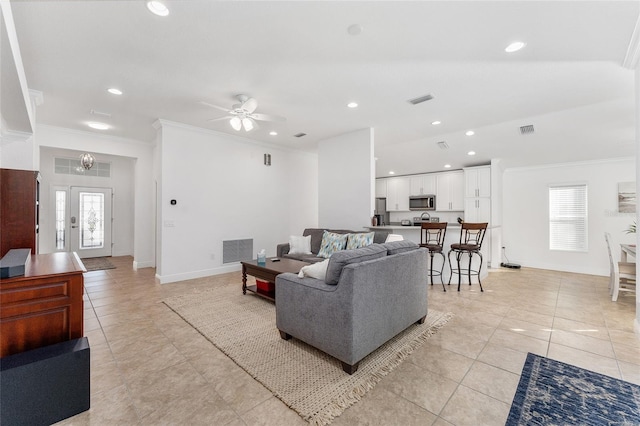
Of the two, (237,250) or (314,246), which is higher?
(314,246)

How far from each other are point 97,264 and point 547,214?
10967 mm

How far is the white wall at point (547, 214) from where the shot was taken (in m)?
5.41

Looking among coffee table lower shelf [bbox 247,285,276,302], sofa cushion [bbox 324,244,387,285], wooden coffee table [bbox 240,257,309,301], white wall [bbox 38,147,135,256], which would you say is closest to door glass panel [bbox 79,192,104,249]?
white wall [bbox 38,147,135,256]

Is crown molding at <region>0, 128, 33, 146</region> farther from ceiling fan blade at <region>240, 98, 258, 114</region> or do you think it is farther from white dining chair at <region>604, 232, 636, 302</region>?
white dining chair at <region>604, 232, 636, 302</region>

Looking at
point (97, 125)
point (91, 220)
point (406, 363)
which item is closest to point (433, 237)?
point (406, 363)

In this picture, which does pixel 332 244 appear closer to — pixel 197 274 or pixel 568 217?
pixel 197 274

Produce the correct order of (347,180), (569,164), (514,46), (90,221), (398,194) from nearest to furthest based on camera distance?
(514,46) < (347,180) < (569,164) < (90,221) < (398,194)

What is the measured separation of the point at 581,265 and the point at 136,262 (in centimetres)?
1003

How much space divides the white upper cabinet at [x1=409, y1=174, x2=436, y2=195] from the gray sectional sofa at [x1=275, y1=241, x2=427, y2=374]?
5.30 meters

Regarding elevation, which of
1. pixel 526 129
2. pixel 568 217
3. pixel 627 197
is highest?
pixel 526 129

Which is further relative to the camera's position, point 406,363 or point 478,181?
point 478,181

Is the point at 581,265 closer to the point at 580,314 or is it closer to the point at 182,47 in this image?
the point at 580,314

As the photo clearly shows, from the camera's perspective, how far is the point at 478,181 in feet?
21.3

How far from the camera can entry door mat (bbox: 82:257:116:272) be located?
5.95 m
